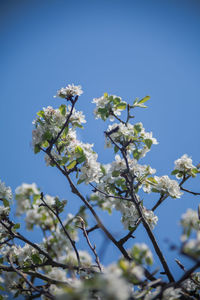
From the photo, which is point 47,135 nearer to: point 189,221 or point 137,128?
point 137,128

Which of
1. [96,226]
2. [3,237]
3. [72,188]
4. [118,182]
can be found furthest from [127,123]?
[3,237]

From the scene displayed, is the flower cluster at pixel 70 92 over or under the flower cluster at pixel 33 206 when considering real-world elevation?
over

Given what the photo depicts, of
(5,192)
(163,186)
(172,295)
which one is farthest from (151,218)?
(5,192)

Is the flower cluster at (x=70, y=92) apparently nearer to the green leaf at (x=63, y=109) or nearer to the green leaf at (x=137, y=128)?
the green leaf at (x=63, y=109)

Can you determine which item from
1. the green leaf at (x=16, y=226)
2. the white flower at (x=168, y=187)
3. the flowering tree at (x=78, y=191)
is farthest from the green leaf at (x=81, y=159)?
the green leaf at (x=16, y=226)

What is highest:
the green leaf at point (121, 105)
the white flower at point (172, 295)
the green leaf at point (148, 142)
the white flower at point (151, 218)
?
the green leaf at point (121, 105)

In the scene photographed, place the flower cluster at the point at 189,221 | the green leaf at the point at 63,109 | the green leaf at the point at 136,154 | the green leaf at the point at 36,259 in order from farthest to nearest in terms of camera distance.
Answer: the green leaf at the point at 63,109 < the green leaf at the point at 136,154 < the green leaf at the point at 36,259 < the flower cluster at the point at 189,221

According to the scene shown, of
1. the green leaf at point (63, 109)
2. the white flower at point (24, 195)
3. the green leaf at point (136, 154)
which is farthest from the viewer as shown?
the green leaf at point (63, 109)

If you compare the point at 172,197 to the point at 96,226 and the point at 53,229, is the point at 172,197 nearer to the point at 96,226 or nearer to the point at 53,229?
the point at 96,226

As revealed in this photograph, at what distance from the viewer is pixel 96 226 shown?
2744 mm

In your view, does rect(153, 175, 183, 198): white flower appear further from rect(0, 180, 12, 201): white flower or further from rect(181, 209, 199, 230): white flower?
rect(0, 180, 12, 201): white flower

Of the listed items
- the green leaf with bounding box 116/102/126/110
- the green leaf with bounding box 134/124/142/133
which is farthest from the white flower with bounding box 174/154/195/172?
the green leaf with bounding box 116/102/126/110

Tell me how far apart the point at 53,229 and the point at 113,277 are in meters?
2.00

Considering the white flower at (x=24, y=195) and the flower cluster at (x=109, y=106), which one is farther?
the flower cluster at (x=109, y=106)
